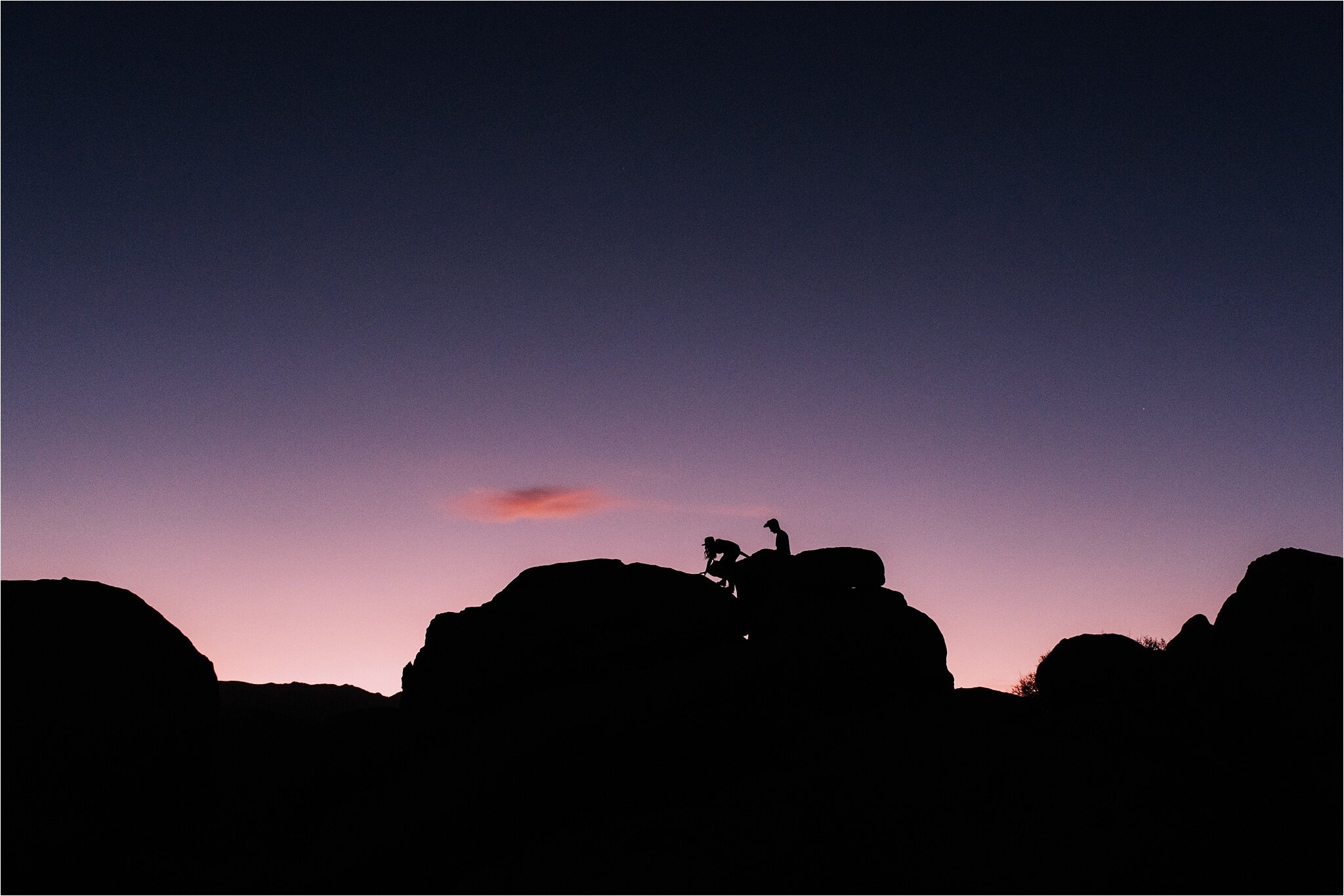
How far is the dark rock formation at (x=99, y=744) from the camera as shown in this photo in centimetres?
1401

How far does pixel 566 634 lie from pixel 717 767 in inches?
262

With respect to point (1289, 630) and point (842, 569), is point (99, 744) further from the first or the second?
point (1289, 630)

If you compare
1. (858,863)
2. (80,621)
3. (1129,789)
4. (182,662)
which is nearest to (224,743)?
(182,662)

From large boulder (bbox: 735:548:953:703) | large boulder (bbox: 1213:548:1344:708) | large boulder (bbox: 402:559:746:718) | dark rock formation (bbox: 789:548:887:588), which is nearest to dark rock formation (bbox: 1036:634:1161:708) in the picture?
large boulder (bbox: 1213:548:1344:708)

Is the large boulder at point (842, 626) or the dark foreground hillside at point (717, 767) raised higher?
the large boulder at point (842, 626)

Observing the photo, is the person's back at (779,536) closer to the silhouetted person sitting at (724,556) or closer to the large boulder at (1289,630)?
the silhouetted person sitting at (724,556)

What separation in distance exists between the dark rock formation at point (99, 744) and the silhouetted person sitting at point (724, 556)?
45.7 feet

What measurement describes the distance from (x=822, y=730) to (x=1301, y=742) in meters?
8.18

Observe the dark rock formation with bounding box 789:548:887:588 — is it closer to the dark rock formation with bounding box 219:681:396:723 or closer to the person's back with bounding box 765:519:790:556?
the person's back with bounding box 765:519:790:556

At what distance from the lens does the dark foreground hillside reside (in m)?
12.0

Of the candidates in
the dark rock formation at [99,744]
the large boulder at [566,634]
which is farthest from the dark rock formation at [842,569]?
the dark rock formation at [99,744]

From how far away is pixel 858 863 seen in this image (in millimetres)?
11906

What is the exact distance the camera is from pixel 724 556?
25562 millimetres

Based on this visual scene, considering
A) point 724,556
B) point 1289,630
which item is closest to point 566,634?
point 724,556
